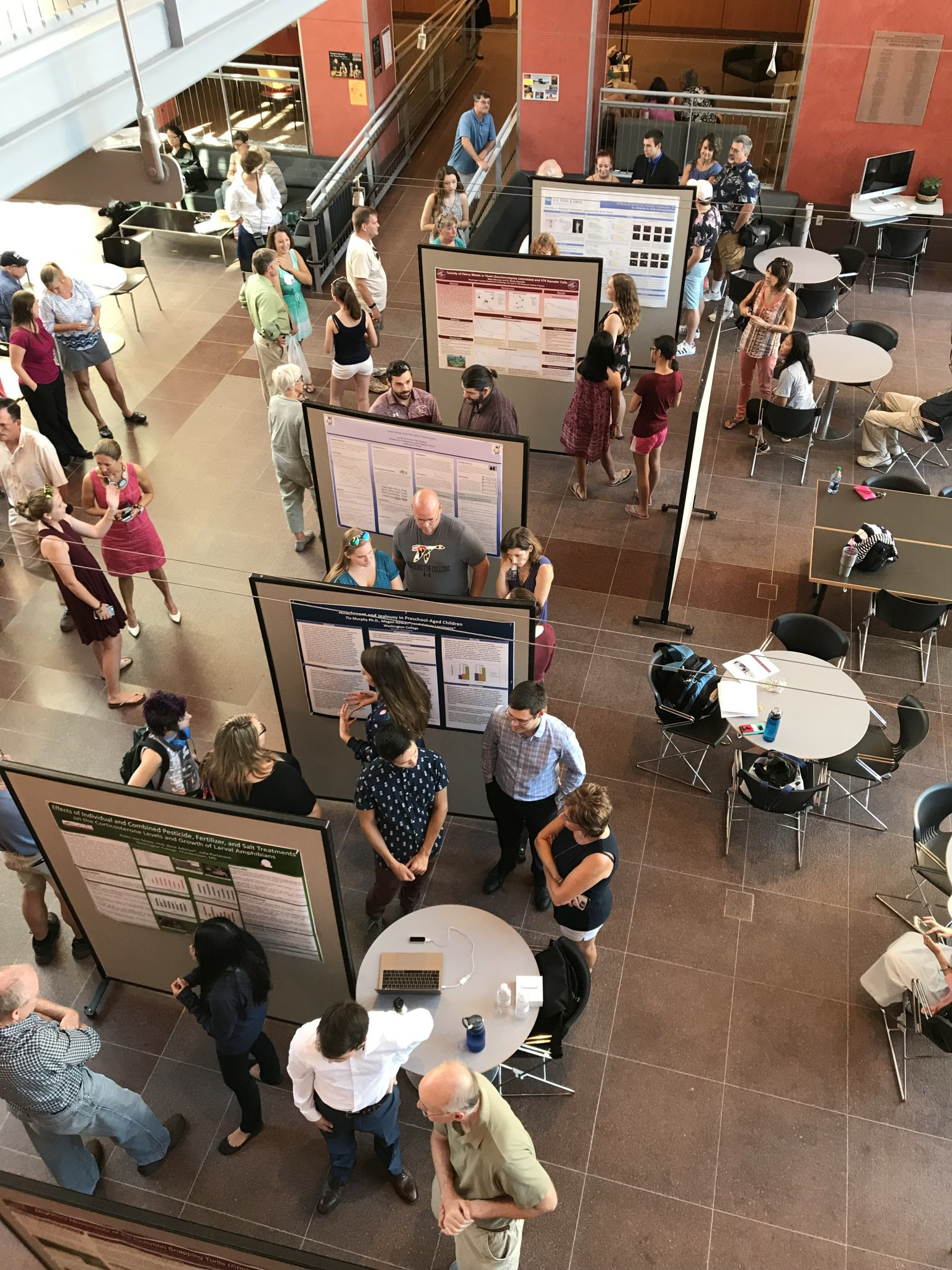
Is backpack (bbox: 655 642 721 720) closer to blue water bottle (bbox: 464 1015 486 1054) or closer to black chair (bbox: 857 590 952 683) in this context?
black chair (bbox: 857 590 952 683)

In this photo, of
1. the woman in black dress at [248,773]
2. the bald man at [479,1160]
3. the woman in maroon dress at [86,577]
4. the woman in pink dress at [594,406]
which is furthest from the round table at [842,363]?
the bald man at [479,1160]

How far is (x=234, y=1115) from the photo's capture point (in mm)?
4375

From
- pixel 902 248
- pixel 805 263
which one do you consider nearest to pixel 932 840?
pixel 805 263

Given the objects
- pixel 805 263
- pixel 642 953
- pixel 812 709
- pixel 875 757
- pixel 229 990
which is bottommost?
pixel 642 953

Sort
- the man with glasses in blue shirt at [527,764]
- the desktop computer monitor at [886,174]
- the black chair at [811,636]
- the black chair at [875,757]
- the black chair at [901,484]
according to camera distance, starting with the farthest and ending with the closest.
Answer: the desktop computer monitor at [886,174] → the black chair at [901,484] → the black chair at [811,636] → the black chair at [875,757] → the man with glasses in blue shirt at [527,764]

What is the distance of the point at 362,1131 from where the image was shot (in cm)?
388

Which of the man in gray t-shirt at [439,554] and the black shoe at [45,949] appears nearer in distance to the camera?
the black shoe at [45,949]

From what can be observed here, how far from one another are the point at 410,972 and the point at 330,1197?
3.18 feet

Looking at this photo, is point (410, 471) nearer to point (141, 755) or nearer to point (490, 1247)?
point (141, 755)

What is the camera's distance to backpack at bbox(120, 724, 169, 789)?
445 cm

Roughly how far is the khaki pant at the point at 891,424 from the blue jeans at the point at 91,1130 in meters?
6.86

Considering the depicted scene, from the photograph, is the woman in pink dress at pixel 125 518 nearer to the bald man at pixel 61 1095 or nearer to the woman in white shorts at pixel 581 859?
the bald man at pixel 61 1095

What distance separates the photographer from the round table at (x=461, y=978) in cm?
386

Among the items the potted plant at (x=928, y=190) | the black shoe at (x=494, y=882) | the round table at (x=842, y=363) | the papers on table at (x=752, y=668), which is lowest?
the black shoe at (x=494, y=882)
